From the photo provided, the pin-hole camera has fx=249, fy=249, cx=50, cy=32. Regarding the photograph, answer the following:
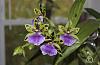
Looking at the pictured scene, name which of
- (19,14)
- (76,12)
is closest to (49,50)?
(76,12)

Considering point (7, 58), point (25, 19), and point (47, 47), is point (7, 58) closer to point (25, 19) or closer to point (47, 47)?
point (25, 19)

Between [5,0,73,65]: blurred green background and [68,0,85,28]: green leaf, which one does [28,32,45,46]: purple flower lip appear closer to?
[68,0,85,28]: green leaf

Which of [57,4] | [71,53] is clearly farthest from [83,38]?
[57,4]

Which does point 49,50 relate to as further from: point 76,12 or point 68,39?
point 76,12

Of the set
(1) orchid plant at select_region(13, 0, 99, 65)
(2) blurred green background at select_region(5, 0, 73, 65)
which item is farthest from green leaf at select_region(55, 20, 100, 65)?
(2) blurred green background at select_region(5, 0, 73, 65)

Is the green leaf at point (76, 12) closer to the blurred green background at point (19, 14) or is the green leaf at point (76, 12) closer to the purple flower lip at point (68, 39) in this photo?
the purple flower lip at point (68, 39)

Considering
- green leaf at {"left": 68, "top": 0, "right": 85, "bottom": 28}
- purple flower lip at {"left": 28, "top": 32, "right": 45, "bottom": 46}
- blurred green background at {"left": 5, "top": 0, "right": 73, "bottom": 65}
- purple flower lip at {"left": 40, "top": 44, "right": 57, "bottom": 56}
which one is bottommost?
blurred green background at {"left": 5, "top": 0, "right": 73, "bottom": 65}

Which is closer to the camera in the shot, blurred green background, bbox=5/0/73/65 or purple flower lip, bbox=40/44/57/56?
purple flower lip, bbox=40/44/57/56
